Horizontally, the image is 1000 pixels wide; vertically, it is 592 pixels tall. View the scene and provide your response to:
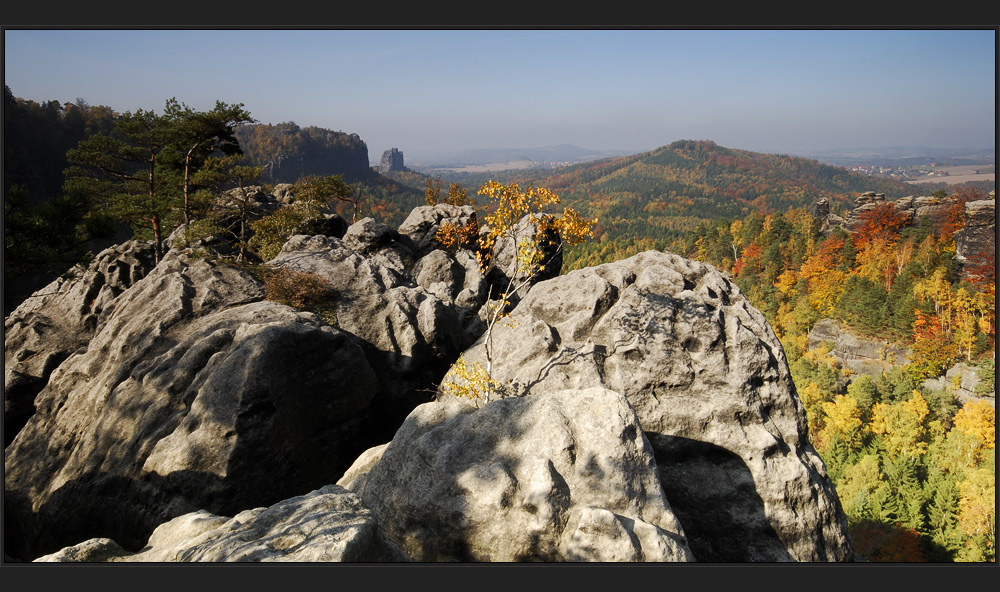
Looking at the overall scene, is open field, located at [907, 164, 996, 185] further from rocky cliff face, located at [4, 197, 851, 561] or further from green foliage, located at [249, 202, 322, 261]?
green foliage, located at [249, 202, 322, 261]

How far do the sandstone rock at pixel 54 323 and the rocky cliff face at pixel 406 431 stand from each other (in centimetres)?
13

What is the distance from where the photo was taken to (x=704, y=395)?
9000mm

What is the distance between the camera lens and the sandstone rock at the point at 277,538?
4844 millimetres

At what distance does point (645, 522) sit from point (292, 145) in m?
210

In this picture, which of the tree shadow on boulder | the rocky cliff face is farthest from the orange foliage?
the tree shadow on boulder

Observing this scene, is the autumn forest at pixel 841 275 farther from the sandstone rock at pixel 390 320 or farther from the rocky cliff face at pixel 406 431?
the sandstone rock at pixel 390 320

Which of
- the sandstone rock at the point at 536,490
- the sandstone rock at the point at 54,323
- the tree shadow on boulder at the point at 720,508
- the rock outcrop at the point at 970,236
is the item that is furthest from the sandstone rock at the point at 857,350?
the sandstone rock at the point at 54,323

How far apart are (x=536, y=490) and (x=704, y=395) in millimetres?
4822

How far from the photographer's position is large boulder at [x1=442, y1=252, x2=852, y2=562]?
804 centimetres

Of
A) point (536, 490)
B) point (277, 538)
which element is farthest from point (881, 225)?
point (277, 538)

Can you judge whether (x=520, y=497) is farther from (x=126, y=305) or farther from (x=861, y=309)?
(x=861, y=309)

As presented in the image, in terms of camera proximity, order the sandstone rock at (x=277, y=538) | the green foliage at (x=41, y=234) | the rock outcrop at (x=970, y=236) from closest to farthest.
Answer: the sandstone rock at (x=277, y=538), the green foliage at (x=41, y=234), the rock outcrop at (x=970, y=236)

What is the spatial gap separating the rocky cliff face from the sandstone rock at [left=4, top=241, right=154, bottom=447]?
132 mm

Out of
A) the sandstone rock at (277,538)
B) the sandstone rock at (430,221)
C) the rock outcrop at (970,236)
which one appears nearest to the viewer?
the sandstone rock at (277,538)
